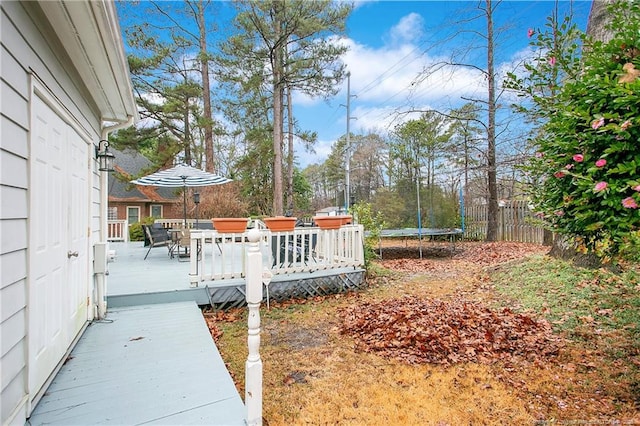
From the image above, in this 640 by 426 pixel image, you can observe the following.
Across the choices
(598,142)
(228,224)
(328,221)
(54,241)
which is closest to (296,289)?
(328,221)

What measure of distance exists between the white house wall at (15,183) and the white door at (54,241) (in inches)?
3.3

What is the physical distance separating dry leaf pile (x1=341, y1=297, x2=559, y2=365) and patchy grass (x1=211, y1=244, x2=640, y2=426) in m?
0.14

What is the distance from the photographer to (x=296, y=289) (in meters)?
5.12

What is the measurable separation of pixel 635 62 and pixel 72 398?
161 inches

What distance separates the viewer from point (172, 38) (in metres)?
13.1

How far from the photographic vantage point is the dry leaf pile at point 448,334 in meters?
3.18

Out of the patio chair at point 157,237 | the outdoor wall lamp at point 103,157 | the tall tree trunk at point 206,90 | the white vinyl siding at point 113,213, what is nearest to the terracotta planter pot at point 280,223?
the outdoor wall lamp at point 103,157

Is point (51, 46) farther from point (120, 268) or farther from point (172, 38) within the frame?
point (172, 38)

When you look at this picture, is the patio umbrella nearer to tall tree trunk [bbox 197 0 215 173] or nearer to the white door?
the white door

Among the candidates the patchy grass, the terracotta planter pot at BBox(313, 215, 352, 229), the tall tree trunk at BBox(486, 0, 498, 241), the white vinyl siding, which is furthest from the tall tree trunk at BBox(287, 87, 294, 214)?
the patchy grass

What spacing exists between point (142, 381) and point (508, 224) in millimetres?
12332

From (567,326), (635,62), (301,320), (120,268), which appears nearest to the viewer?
(635,62)

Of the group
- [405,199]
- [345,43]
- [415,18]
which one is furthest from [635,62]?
[345,43]

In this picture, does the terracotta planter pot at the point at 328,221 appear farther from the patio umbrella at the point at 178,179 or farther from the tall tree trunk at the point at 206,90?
the tall tree trunk at the point at 206,90
